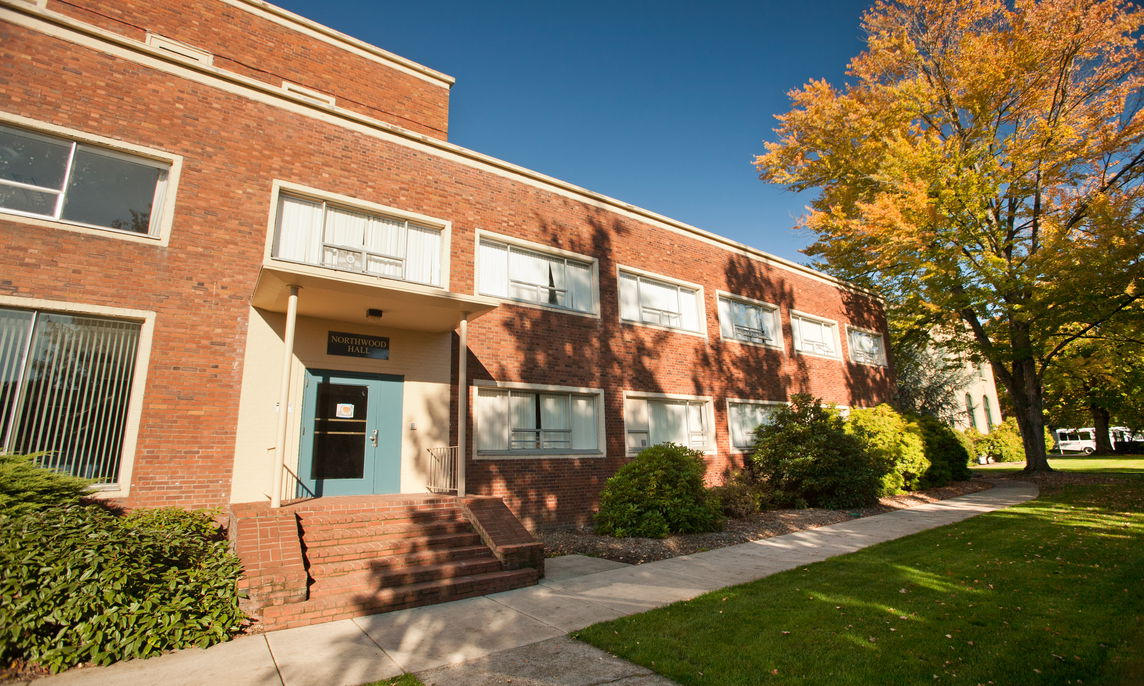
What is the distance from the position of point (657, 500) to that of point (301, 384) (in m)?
7.02

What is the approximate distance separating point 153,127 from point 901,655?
1227 cm

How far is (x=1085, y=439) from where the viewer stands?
51.6m

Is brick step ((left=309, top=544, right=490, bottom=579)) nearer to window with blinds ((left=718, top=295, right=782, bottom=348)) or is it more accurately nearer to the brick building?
the brick building

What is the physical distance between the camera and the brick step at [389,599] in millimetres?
5922

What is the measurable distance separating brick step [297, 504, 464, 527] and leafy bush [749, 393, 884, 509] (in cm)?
950

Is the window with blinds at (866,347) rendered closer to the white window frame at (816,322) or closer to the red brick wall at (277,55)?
the white window frame at (816,322)

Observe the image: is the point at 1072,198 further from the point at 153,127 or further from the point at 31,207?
the point at 31,207

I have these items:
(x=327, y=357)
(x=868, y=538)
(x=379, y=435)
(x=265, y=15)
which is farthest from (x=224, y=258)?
(x=868, y=538)

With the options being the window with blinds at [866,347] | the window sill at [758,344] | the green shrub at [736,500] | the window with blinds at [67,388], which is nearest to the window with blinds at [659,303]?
the window sill at [758,344]

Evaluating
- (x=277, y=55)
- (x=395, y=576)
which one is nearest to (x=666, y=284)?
(x=395, y=576)

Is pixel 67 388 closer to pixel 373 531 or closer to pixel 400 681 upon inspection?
pixel 373 531

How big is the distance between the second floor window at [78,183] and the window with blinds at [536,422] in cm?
669

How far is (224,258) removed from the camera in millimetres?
9016

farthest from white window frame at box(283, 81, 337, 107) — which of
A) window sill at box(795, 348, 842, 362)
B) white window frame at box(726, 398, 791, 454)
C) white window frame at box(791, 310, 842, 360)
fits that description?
window sill at box(795, 348, 842, 362)
